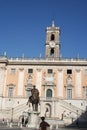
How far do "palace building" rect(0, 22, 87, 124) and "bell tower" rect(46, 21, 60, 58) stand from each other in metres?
1.88

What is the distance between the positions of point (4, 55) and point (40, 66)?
22.1 ft

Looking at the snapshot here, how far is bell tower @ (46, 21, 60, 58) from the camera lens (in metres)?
50.8

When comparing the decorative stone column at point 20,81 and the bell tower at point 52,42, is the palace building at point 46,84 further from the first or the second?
the bell tower at point 52,42

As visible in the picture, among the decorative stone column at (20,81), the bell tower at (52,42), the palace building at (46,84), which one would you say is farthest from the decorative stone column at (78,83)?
the decorative stone column at (20,81)

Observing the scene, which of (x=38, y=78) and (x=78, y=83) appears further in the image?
(x=38, y=78)

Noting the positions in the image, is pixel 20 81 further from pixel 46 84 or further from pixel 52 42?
pixel 52 42

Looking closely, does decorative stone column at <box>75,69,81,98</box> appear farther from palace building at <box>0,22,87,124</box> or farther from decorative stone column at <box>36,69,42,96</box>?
decorative stone column at <box>36,69,42,96</box>

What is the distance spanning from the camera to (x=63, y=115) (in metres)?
42.7

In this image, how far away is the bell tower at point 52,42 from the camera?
50.8m

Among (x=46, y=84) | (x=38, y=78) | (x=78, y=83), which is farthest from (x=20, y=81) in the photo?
(x=78, y=83)

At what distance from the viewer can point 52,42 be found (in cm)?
5131

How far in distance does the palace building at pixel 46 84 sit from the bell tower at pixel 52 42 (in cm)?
188

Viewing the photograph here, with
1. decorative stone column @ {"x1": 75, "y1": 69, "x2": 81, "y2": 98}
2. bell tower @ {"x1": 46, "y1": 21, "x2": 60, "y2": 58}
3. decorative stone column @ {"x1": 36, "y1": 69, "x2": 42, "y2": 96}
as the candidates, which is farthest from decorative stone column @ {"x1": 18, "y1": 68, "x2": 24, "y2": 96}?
decorative stone column @ {"x1": 75, "y1": 69, "x2": 81, "y2": 98}

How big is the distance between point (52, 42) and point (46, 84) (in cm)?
905
